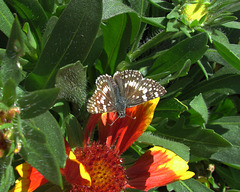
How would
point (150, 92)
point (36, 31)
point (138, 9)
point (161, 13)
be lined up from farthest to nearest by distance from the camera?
point (161, 13) < point (138, 9) < point (36, 31) < point (150, 92)

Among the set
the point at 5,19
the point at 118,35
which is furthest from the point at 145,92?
the point at 5,19

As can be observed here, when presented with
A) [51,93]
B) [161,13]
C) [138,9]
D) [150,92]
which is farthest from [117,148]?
[161,13]

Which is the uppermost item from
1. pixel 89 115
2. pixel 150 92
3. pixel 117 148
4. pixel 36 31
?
pixel 36 31

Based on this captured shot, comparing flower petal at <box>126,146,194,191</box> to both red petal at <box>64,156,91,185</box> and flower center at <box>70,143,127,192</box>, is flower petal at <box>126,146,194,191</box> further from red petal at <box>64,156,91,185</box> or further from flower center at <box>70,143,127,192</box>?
red petal at <box>64,156,91,185</box>

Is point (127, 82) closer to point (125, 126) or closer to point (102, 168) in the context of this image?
point (125, 126)

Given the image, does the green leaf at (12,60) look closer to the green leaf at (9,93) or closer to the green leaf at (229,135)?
the green leaf at (9,93)

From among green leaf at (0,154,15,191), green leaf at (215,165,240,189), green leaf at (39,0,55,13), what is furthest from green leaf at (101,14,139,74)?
green leaf at (215,165,240,189)

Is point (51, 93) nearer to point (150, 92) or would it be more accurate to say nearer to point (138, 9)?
point (150, 92)
